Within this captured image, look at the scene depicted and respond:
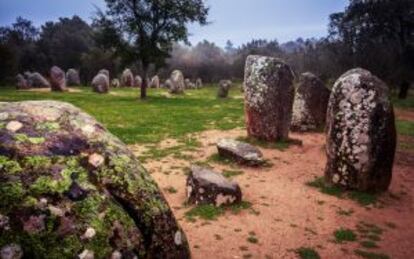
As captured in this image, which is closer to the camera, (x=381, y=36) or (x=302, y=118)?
(x=302, y=118)

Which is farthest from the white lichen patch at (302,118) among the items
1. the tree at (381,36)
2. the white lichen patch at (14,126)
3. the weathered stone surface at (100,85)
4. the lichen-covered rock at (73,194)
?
the weathered stone surface at (100,85)

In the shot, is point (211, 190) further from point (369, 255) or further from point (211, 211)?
point (369, 255)

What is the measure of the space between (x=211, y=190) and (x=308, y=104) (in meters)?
11.1

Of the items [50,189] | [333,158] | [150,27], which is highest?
[150,27]

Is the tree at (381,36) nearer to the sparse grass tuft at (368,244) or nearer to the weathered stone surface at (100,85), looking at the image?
the weathered stone surface at (100,85)

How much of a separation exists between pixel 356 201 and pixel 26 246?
330 inches

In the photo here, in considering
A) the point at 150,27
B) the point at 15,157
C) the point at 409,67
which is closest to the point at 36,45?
the point at 150,27

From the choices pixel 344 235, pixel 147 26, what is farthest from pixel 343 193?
pixel 147 26

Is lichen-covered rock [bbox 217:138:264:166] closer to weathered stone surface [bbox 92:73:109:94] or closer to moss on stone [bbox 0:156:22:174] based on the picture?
moss on stone [bbox 0:156:22:174]

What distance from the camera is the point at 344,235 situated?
8.05m

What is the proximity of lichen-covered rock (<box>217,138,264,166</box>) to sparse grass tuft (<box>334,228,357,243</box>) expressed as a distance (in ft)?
14.6

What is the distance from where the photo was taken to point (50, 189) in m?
3.60

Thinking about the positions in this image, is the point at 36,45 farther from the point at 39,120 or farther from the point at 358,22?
the point at 39,120

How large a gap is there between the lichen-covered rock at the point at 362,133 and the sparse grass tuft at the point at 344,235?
2589 millimetres
